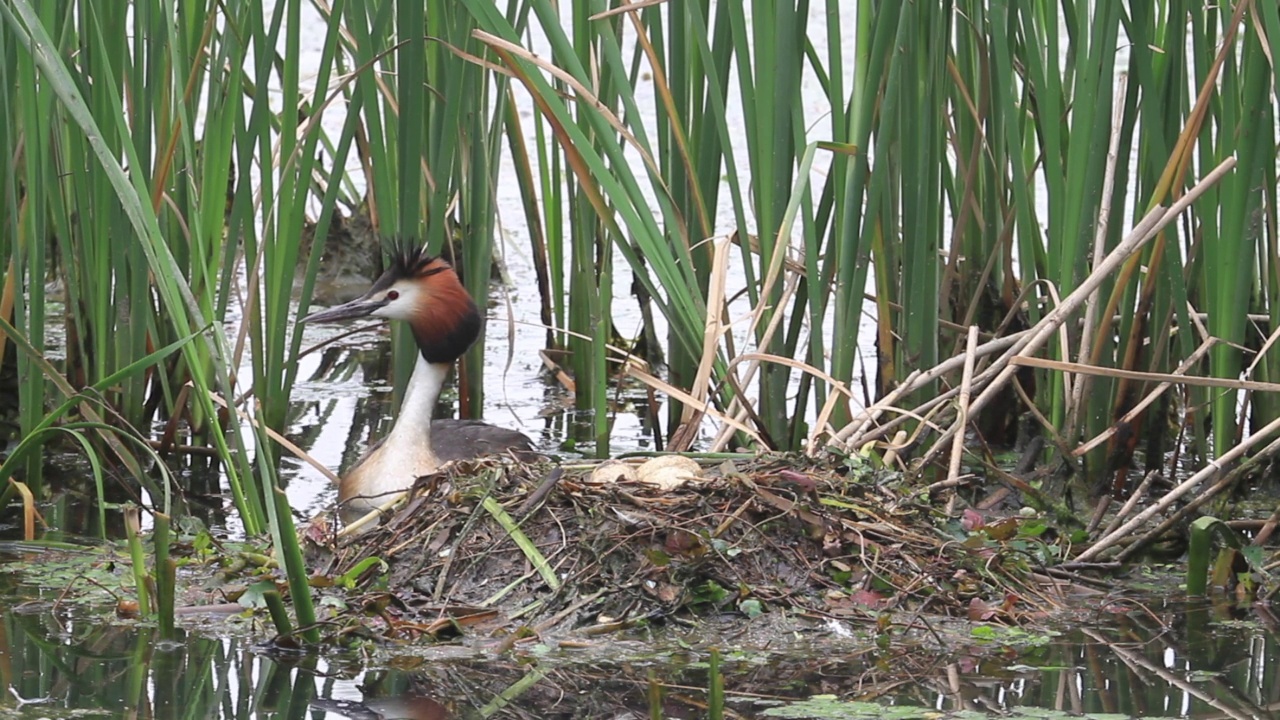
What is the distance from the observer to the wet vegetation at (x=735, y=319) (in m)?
3.61

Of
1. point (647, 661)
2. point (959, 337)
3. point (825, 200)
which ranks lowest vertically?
A: point (647, 661)

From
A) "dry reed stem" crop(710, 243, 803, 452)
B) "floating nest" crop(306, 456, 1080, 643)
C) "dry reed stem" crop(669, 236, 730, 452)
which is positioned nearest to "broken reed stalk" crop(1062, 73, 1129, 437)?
"floating nest" crop(306, 456, 1080, 643)

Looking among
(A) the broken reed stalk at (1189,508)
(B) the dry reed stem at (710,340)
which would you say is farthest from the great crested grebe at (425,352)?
(A) the broken reed stalk at (1189,508)

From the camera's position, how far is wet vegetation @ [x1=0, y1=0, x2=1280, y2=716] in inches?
142

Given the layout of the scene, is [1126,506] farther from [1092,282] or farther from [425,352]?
[425,352]

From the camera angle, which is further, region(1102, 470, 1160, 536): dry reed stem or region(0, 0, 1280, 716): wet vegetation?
region(1102, 470, 1160, 536): dry reed stem

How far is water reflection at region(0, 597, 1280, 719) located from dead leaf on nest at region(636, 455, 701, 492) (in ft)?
1.74

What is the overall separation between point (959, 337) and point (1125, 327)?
21.5 inches

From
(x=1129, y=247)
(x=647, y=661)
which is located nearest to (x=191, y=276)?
(x=647, y=661)

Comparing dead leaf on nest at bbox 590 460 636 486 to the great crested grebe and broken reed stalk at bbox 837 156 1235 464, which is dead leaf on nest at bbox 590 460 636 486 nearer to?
broken reed stalk at bbox 837 156 1235 464

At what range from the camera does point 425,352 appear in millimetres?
5102

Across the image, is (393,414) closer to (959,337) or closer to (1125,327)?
(959,337)

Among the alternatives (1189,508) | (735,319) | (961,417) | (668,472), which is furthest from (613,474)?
(1189,508)

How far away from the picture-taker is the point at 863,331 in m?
7.00
